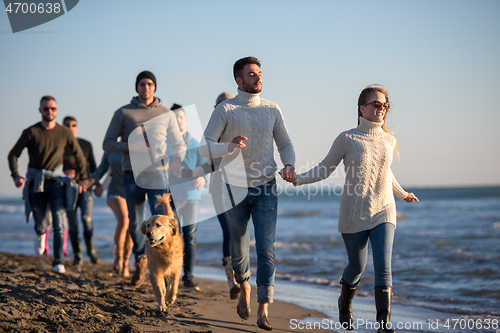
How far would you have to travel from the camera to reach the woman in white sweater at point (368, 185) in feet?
12.0

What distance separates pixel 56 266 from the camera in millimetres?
6547

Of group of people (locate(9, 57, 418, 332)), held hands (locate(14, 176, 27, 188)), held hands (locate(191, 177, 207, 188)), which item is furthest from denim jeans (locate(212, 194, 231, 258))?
held hands (locate(14, 176, 27, 188))

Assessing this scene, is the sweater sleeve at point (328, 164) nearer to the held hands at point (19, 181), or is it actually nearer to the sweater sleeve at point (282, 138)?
the sweater sleeve at point (282, 138)

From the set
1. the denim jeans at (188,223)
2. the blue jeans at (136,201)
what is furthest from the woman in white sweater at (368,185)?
the denim jeans at (188,223)

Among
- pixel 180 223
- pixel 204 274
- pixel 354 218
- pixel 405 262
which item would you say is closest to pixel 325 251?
pixel 405 262

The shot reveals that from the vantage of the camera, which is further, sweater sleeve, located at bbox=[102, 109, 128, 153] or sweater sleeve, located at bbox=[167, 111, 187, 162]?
sweater sleeve, located at bbox=[167, 111, 187, 162]

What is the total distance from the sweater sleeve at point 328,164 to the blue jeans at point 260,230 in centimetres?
35

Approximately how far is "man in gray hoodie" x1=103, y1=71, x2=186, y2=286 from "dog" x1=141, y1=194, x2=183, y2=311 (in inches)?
24.6

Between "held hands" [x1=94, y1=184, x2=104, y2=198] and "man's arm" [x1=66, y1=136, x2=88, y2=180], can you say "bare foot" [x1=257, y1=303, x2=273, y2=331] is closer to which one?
"man's arm" [x1=66, y1=136, x2=88, y2=180]

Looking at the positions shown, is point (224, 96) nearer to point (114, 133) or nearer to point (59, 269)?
point (114, 133)

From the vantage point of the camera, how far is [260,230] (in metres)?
3.99

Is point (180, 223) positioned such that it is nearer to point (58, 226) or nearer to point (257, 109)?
point (58, 226)

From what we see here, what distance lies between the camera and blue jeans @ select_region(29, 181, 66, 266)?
6555mm

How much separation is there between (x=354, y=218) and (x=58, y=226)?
15.2ft
